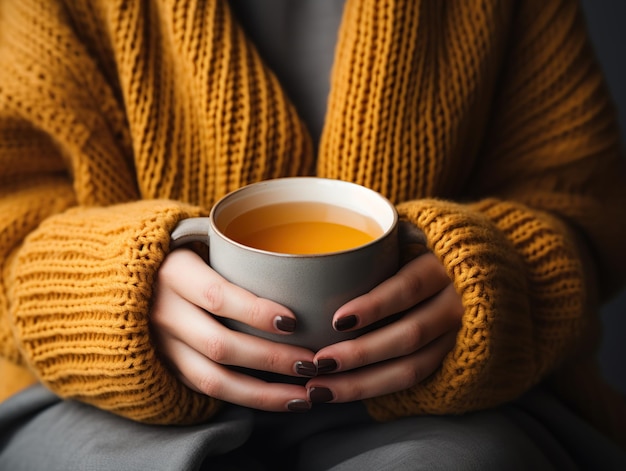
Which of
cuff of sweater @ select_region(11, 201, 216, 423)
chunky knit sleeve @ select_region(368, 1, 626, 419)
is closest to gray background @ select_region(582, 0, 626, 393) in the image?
chunky knit sleeve @ select_region(368, 1, 626, 419)

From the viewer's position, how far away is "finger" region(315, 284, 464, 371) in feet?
1.47

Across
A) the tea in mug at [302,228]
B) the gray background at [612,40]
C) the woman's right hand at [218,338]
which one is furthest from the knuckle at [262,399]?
the gray background at [612,40]

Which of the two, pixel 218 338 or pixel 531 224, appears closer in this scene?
pixel 218 338

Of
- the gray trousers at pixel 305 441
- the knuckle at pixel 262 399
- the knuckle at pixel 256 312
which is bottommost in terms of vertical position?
the gray trousers at pixel 305 441

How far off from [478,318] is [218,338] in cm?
20

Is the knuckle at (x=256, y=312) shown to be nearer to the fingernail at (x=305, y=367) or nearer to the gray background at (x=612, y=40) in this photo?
the fingernail at (x=305, y=367)

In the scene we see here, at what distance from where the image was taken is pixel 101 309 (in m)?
0.51

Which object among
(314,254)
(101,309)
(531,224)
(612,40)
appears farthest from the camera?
(612,40)

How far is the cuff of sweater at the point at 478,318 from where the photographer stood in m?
0.50

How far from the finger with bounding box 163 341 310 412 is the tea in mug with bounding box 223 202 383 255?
0.32 feet

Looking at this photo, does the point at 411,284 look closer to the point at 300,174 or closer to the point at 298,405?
the point at 298,405

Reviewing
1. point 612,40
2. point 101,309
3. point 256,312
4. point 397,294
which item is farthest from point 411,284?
point 612,40

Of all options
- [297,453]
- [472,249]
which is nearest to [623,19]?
[472,249]

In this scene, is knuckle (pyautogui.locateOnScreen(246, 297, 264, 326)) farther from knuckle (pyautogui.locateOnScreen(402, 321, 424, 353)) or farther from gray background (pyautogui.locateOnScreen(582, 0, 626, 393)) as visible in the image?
gray background (pyautogui.locateOnScreen(582, 0, 626, 393))
